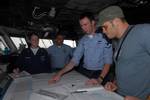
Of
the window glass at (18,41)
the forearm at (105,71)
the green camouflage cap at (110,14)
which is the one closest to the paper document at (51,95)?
the green camouflage cap at (110,14)

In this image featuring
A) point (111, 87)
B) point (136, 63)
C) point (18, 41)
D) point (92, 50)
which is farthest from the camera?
point (18, 41)

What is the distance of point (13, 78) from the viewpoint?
9.78ft

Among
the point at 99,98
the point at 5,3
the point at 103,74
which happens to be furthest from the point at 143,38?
the point at 5,3

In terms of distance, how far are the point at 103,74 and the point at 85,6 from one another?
18.1 ft

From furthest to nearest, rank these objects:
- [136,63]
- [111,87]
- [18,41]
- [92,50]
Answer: [18,41] < [92,50] < [111,87] < [136,63]

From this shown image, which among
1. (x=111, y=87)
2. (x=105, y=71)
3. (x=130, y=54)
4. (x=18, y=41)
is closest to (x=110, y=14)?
(x=130, y=54)

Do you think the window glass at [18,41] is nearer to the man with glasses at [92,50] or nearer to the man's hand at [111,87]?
the man with glasses at [92,50]

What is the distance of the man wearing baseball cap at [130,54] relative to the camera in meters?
1.92

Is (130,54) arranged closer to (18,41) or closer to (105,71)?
(105,71)

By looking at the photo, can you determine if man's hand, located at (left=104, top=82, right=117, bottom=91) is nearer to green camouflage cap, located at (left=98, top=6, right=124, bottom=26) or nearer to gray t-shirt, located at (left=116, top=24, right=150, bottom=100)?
gray t-shirt, located at (left=116, top=24, right=150, bottom=100)

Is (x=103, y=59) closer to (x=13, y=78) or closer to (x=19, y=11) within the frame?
(x=13, y=78)

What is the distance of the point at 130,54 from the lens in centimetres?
198

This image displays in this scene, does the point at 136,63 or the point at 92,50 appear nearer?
the point at 136,63

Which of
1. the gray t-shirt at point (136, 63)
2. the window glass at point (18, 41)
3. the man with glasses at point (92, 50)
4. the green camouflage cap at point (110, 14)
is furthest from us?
the window glass at point (18, 41)
